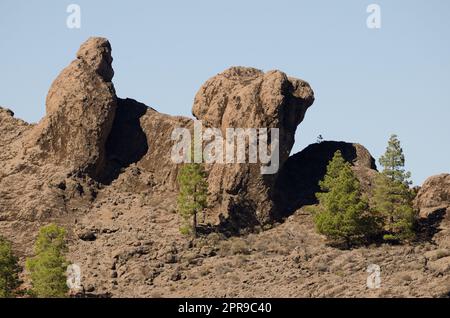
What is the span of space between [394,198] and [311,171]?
40.2ft

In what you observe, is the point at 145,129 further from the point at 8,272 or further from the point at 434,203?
the point at 8,272

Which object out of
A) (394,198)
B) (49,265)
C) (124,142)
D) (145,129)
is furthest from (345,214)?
(49,265)

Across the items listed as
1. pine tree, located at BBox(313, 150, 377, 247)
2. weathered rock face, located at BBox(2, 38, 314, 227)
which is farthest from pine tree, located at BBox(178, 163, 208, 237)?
pine tree, located at BBox(313, 150, 377, 247)

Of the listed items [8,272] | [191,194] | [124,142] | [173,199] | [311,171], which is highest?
[124,142]

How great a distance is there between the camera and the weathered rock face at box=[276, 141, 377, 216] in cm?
15838

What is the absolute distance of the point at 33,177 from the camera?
6225 inches

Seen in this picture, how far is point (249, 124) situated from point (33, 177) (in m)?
21.1

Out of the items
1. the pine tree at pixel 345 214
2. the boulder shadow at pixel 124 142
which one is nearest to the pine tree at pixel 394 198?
the pine tree at pixel 345 214

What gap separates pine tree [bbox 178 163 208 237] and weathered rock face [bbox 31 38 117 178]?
458 inches

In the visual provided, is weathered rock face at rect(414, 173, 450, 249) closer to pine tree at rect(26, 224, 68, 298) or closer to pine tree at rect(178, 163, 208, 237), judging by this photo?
pine tree at rect(178, 163, 208, 237)

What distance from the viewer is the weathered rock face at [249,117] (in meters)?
155

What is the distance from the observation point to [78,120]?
16000 cm

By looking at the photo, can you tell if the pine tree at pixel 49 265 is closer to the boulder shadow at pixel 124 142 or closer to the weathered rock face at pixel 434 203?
the boulder shadow at pixel 124 142
